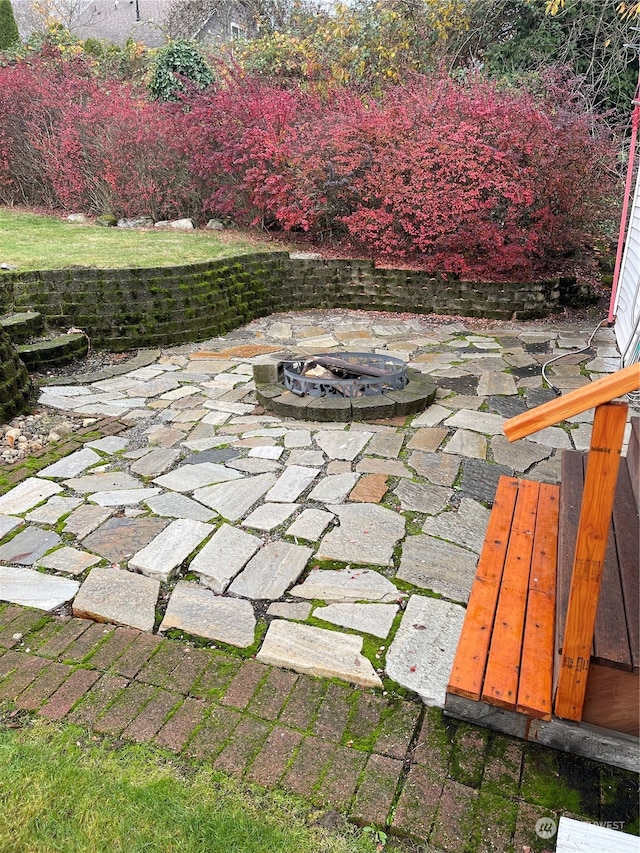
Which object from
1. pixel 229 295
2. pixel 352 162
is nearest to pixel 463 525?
pixel 229 295

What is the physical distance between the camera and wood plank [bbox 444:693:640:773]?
75.7 inches

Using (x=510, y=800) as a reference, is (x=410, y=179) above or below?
above

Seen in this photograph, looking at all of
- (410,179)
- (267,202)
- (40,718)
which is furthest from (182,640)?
(267,202)

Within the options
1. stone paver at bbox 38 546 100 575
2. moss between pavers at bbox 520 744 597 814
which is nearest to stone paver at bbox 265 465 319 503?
stone paver at bbox 38 546 100 575

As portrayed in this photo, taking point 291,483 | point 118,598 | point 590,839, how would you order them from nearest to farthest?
point 590,839
point 118,598
point 291,483

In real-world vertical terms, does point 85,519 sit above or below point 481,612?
below

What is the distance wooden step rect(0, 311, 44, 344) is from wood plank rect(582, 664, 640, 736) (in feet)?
20.2

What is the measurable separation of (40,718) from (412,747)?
1317 millimetres

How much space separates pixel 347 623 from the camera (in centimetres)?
265

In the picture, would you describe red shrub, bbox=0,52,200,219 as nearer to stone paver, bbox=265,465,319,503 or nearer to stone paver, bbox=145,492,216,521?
stone paver, bbox=265,465,319,503

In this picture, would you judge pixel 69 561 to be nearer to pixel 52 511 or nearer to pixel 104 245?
pixel 52 511

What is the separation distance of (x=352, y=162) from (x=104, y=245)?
3870mm

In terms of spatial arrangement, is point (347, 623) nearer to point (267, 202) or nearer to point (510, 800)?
point (510, 800)

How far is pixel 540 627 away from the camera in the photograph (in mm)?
2156
